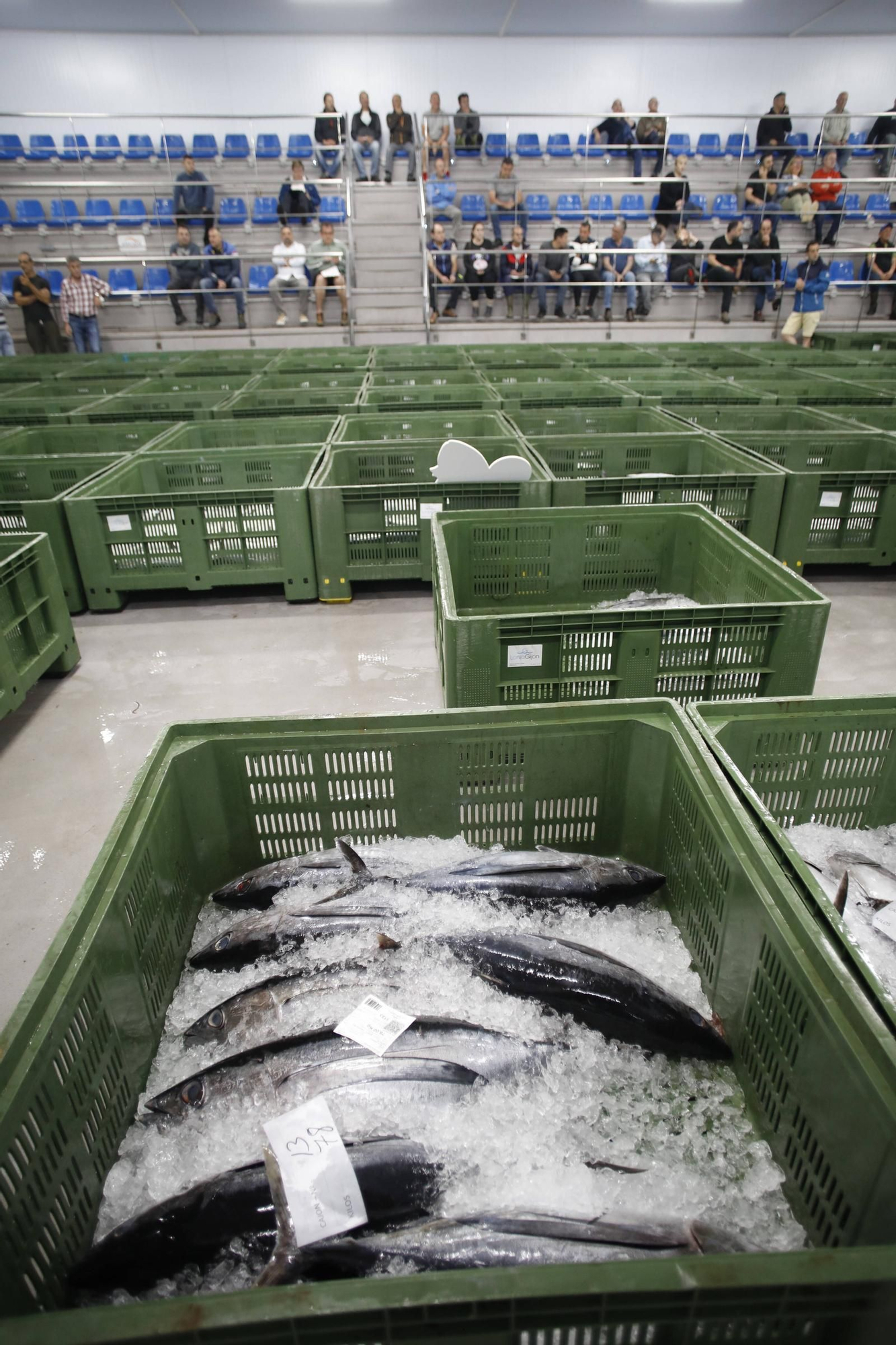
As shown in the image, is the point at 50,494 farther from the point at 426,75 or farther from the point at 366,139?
the point at 426,75

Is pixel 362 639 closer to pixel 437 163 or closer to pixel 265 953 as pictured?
pixel 265 953

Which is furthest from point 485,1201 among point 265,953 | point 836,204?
point 836,204

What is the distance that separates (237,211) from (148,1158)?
15.5 m

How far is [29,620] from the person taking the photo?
372cm

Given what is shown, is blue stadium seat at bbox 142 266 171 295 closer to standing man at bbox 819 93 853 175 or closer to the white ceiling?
the white ceiling

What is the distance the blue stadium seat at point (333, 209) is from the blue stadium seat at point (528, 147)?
11.7 feet

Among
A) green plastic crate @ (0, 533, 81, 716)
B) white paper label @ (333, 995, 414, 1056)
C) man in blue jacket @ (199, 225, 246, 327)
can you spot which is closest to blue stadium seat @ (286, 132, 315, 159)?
man in blue jacket @ (199, 225, 246, 327)

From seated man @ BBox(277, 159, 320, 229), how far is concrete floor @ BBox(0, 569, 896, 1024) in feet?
34.1

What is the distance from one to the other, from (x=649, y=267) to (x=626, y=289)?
1.60ft

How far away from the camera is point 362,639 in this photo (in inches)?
Result: 175

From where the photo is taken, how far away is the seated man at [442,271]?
12133 millimetres

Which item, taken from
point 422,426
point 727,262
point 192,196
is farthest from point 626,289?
point 422,426

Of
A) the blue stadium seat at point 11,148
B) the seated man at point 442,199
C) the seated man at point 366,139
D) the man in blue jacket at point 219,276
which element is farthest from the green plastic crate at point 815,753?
the blue stadium seat at point 11,148

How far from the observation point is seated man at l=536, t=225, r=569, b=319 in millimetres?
12414
